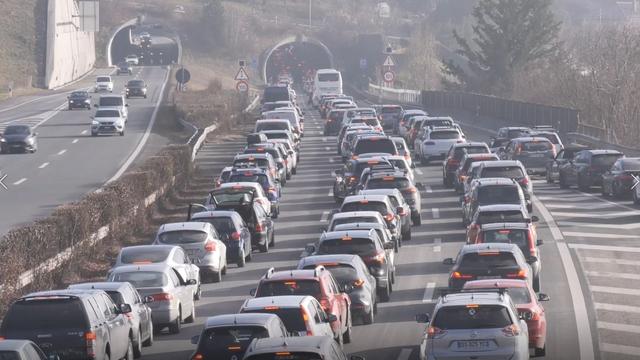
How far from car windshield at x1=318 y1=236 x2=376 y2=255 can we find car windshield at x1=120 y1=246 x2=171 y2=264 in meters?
2.87

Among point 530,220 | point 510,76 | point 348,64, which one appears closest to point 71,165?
point 530,220

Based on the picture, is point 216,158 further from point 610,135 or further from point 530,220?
point 530,220

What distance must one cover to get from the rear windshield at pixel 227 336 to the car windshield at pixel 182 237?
1294cm

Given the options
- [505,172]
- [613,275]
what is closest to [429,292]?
[613,275]

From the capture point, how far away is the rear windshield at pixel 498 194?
3550 cm

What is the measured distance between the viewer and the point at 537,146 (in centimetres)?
5209

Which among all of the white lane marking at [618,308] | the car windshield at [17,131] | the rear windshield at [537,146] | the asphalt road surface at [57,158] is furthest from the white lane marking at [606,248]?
the car windshield at [17,131]

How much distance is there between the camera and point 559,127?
74.3 m

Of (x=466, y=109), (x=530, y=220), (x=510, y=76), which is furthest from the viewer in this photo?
(x=510, y=76)

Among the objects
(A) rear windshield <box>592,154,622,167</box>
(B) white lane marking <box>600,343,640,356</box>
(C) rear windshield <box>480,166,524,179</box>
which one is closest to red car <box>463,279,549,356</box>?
(B) white lane marking <box>600,343,640,356</box>

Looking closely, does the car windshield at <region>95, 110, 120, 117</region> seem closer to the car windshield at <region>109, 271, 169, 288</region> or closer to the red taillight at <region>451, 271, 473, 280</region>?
the car windshield at <region>109, 271, 169, 288</region>

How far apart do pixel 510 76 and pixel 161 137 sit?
147 ft

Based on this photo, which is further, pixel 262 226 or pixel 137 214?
pixel 137 214

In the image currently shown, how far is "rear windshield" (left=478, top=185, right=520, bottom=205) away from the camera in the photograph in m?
35.5
